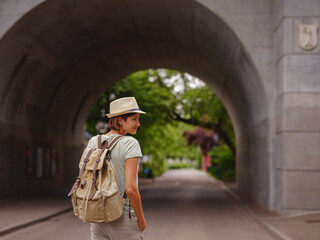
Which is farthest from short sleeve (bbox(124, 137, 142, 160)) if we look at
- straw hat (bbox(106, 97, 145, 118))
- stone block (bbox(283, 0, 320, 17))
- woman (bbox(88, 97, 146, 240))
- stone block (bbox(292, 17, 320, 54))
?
stone block (bbox(283, 0, 320, 17))

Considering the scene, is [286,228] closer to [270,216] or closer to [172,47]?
[270,216]

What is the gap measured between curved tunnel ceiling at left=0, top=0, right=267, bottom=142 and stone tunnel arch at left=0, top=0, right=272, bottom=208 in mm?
37

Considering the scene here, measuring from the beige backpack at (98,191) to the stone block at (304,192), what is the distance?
29.0 feet

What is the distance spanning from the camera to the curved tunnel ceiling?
13.6 m

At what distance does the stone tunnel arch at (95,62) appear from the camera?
13.6 meters

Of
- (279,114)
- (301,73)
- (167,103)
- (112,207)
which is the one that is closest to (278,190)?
(279,114)

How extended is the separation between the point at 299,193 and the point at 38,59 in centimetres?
921

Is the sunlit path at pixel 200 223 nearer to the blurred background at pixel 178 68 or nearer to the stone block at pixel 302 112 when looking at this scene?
the blurred background at pixel 178 68

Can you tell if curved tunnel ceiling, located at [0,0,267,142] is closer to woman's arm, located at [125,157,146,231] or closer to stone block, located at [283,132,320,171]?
stone block, located at [283,132,320,171]

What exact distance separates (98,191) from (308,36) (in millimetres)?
9772

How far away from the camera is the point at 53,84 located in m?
18.1

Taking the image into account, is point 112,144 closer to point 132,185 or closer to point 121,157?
point 121,157

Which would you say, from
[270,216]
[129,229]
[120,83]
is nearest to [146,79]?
[120,83]

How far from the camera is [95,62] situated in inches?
755
